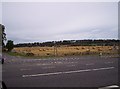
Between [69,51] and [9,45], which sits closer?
[69,51]

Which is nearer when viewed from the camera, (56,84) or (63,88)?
(63,88)

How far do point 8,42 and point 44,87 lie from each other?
64.4 meters

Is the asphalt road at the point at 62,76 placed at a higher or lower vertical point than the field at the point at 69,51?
higher

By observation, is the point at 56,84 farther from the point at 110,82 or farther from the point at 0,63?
the point at 0,63

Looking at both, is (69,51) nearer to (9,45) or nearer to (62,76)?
(9,45)

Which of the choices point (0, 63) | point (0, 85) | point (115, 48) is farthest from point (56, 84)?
point (115, 48)

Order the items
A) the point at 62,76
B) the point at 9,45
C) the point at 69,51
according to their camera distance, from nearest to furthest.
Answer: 1. the point at 62,76
2. the point at 69,51
3. the point at 9,45

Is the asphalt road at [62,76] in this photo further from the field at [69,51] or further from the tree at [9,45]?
the tree at [9,45]

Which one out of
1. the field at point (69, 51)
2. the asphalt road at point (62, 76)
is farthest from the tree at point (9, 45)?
the asphalt road at point (62, 76)

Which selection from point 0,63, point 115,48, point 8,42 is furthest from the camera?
point 8,42

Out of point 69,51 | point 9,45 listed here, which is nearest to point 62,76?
point 69,51

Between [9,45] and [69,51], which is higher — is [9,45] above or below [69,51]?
above

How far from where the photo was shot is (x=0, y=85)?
642 centimetres

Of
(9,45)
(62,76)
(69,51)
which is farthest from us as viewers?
(9,45)
